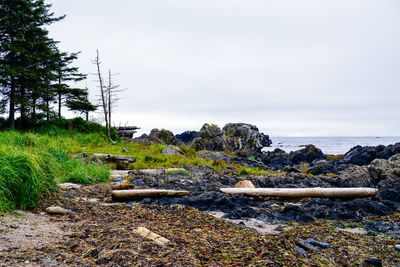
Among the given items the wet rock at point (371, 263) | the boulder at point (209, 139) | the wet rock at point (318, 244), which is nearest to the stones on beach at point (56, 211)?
the wet rock at point (318, 244)

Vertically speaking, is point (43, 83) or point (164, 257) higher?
point (43, 83)

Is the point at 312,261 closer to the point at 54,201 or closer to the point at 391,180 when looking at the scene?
the point at 54,201

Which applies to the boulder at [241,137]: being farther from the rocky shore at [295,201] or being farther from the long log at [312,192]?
the long log at [312,192]

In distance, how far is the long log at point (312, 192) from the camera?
23.4 feet

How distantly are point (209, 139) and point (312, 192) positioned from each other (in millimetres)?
23132

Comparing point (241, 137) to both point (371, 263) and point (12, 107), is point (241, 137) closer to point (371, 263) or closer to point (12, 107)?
point (12, 107)

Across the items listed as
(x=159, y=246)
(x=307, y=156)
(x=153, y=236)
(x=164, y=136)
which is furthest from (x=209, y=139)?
(x=159, y=246)

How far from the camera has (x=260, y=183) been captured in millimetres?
10156

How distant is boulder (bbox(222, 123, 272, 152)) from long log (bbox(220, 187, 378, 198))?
23.3 m

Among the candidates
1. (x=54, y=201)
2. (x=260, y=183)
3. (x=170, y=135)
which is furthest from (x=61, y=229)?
(x=170, y=135)

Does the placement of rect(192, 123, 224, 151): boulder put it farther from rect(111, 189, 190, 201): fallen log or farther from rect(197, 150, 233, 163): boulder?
rect(111, 189, 190, 201): fallen log

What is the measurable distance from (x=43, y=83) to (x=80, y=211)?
72.8 feet

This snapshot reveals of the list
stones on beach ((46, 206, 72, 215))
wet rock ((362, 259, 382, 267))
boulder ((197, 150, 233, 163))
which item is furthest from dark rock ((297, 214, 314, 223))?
boulder ((197, 150, 233, 163))

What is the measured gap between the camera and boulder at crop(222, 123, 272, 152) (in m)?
32.1
